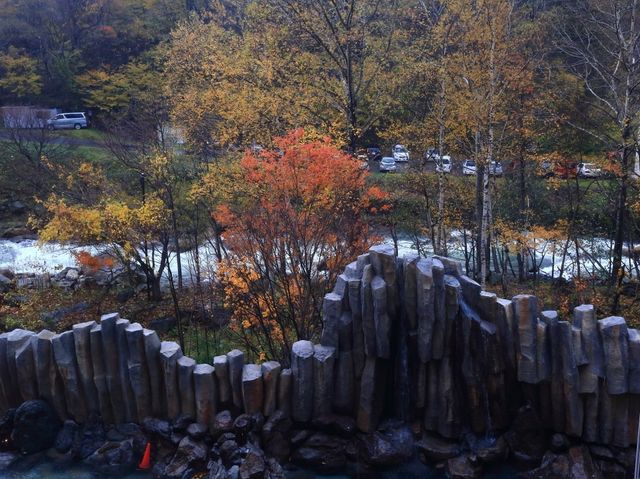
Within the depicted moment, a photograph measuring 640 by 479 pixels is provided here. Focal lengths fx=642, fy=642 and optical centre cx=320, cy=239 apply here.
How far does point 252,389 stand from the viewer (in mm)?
10859

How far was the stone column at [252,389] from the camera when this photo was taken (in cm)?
1080

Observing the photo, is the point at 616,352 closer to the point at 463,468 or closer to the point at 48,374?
the point at 463,468

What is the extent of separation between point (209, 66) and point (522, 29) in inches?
399

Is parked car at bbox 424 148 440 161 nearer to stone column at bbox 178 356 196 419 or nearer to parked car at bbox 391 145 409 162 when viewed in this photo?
→ parked car at bbox 391 145 409 162

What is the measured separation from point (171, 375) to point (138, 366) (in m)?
0.61

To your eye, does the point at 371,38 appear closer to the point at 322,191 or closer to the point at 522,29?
the point at 522,29

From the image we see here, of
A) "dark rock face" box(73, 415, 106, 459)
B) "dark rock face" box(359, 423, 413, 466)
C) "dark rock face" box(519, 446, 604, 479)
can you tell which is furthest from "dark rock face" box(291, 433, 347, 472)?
"dark rock face" box(73, 415, 106, 459)

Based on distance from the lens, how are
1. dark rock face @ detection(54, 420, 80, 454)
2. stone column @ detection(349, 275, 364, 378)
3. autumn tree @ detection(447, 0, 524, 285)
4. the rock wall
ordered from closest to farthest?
the rock wall → stone column @ detection(349, 275, 364, 378) → dark rock face @ detection(54, 420, 80, 454) → autumn tree @ detection(447, 0, 524, 285)

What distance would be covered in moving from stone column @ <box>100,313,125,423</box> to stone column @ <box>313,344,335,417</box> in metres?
3.48

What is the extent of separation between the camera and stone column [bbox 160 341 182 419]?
1104cm

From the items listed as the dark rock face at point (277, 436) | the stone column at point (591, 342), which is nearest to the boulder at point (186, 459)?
the dark rock face at point (277, 436)

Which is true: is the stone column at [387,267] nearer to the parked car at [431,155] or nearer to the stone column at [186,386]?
the stone column at [186,386]

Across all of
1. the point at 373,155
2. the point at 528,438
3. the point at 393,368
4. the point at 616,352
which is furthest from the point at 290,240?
the point at 373,155

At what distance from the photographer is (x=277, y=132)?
19.9 m
